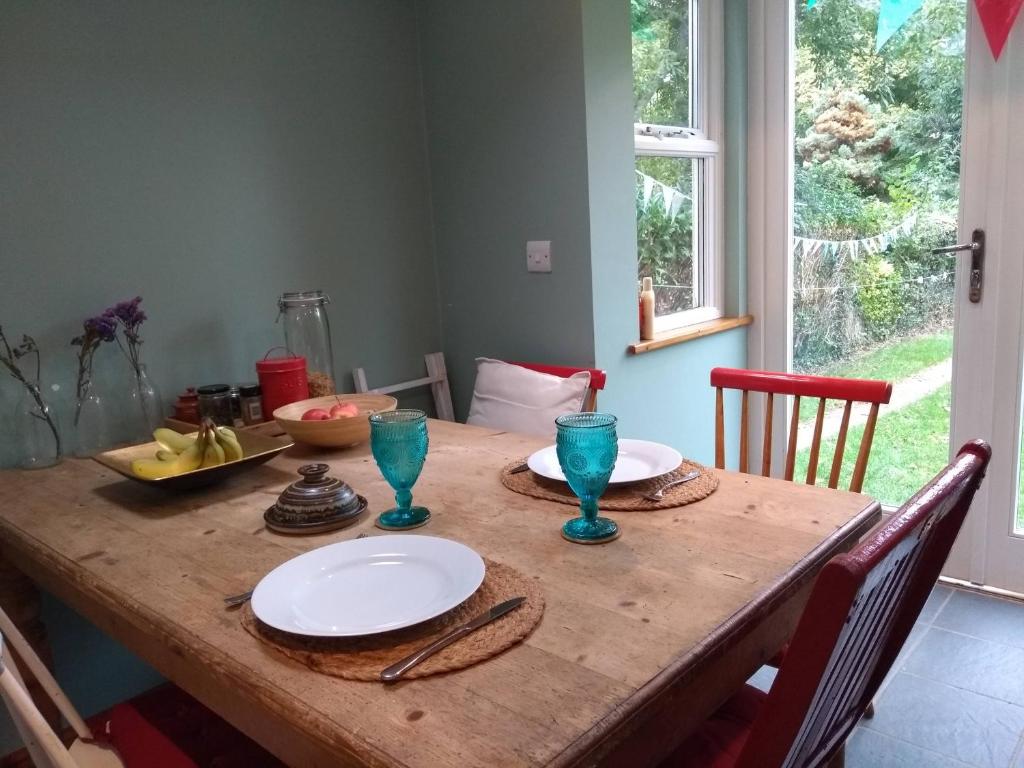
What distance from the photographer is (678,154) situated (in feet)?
9.05

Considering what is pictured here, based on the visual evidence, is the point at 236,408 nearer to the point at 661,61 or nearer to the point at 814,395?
the point at 814,395

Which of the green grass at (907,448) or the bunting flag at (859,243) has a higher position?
the bunting flag at (859,243)

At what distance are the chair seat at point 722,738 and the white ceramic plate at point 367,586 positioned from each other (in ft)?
1.43

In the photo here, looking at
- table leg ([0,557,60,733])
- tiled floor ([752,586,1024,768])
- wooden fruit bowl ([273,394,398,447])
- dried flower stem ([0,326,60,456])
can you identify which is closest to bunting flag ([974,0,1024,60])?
tiled floor ([752,586,1024,768])

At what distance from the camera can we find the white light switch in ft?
7.96

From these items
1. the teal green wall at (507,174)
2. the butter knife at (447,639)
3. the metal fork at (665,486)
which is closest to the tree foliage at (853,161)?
the teal green wall at (507,174)

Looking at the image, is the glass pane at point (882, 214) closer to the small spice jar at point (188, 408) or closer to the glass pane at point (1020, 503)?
the glass pane at point (1020, 503)

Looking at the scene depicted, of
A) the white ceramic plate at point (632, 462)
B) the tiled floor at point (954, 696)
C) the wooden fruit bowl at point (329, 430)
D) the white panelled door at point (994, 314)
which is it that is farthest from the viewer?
the white panelled door at point (994, 314)

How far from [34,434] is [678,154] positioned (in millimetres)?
2180

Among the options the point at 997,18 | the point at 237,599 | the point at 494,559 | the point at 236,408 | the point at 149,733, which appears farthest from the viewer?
the point at 997,18

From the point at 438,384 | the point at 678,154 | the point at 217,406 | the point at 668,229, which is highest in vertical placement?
the point at 678,154

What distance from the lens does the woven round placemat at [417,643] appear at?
32.7 inches

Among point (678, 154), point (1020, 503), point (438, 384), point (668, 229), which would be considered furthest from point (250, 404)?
point (1020, 503)

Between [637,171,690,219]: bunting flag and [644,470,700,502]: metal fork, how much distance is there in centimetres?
150
